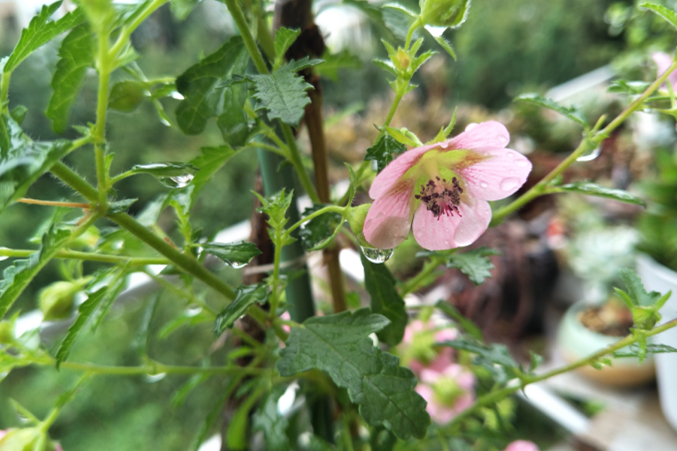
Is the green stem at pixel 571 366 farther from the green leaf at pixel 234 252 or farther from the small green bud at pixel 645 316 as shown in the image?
the green leaf at pixel 234 252

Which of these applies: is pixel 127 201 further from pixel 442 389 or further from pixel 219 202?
pixel 219 202

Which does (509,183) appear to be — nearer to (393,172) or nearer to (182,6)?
(393,172)

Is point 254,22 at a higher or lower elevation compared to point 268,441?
higher

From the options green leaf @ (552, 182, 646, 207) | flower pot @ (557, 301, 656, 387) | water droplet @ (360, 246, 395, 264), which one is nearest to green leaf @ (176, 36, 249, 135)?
water droplet @ (360, 246, 395, 264)

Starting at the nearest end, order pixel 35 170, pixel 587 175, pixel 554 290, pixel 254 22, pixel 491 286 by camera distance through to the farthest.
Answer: pixel 35 170 < pixel 254 22 < pixel 491 286 < pixel 554 290 < pixel 587 175

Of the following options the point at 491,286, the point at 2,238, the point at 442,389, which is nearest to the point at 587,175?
the point at 491,286

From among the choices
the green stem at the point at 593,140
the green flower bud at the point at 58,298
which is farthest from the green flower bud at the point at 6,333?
the green stem at the point at 593,140

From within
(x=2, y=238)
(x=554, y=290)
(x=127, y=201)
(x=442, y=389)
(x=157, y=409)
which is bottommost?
(x=554, y=290)
